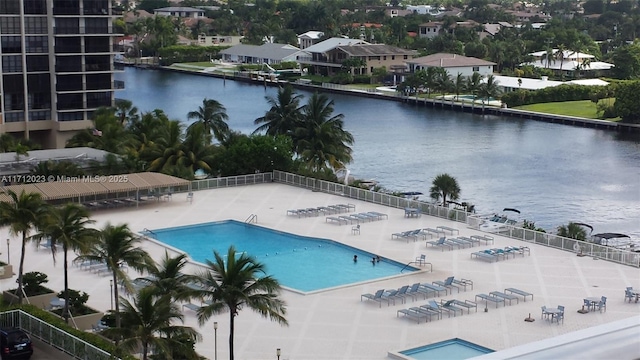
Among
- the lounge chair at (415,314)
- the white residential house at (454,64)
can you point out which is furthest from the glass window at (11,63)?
the white residential house at (454,64)

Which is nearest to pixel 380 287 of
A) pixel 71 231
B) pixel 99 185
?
pixel 71 231

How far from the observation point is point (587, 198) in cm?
4309

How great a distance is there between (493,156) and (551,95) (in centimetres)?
2188

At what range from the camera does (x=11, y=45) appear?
4431 cm

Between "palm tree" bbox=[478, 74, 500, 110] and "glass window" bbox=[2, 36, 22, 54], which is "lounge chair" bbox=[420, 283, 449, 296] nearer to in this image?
"glass window" bbox=[2, 36, 22, 54]

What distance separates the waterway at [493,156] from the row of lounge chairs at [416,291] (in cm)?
1555

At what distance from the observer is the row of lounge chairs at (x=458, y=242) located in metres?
26.7

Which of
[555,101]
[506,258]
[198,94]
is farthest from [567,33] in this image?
[506,258]

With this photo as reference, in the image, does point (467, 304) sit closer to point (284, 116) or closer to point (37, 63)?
point (284, 116)

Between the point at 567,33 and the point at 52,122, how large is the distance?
61964 mm

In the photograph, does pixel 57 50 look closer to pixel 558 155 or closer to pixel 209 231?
pixel 209 231

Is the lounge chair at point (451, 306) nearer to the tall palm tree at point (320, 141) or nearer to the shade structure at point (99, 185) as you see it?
the shade structure at point (99, 185)

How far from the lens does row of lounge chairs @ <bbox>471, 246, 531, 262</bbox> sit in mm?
25312

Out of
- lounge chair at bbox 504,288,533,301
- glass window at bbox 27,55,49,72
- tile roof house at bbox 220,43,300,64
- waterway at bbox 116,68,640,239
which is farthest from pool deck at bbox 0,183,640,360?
tile roof house at bbox 220,43,300,64
